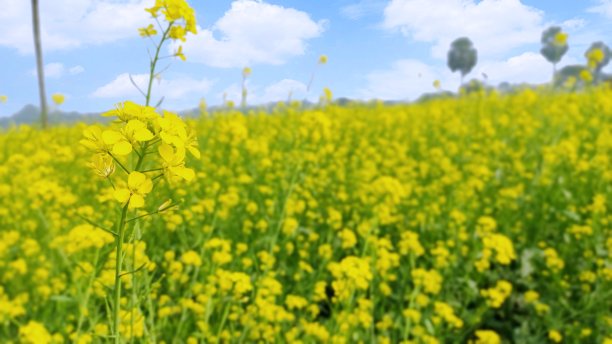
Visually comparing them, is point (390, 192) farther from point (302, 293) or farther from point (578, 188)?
point (578, 188)

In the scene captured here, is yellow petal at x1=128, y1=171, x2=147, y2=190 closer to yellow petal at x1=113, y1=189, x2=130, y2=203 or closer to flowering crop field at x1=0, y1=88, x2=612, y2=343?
yellow petal at x1=113, y1=189, x2=130, y2=203

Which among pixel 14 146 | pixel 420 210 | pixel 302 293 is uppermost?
pixel 14 146

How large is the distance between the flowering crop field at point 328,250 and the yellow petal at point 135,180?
0.43 m

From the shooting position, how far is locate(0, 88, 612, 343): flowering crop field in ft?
7.22

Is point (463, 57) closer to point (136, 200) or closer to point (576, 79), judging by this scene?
point (576, 79)

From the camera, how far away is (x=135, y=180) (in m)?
0.76

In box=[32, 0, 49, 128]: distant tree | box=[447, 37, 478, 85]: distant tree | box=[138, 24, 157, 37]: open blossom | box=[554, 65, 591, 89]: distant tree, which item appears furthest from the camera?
box=[447, 37, 478, 85]: distant tree

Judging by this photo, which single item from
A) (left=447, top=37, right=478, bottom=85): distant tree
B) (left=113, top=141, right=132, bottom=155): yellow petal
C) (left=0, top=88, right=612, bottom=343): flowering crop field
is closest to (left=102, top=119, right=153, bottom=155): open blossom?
(left=113, top=141, right=132, bottom=155): yellow petal

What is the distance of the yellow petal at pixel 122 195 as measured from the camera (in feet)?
2.42

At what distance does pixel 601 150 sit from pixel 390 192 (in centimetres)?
269

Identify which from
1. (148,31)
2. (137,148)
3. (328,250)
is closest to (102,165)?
(137,148)

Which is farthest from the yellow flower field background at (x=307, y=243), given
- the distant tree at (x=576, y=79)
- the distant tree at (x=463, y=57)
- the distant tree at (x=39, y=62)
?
the distant tree at (x=463, y=57)

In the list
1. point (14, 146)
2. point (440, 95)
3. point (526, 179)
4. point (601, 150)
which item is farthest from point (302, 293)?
point (440, 95)

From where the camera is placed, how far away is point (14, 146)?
6.22 meters
